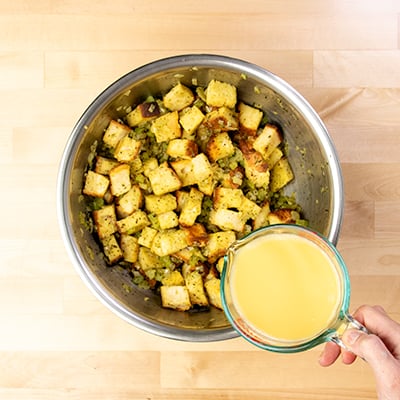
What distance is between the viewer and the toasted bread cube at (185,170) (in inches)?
52.7

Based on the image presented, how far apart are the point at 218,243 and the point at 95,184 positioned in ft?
1.01

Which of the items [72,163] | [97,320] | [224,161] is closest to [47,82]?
[72,163]

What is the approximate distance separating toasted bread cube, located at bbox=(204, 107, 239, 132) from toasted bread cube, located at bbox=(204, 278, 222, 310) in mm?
344

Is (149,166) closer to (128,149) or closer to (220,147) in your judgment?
(128,149)

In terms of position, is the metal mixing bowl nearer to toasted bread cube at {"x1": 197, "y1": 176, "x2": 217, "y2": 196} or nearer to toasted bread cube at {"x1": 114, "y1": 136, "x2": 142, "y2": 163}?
toasted bread cube at {"x1": 114, "y1": 136, "x2": 142, "y2": 163}

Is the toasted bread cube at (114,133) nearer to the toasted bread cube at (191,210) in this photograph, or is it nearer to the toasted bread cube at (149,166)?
the toasted bread cube at (149,166)

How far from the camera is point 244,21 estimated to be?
146 centimetres

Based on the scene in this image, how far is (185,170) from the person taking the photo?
1.34 m

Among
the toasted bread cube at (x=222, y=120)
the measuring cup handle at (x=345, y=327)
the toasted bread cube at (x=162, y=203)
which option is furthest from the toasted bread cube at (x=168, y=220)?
the measuring cup handle at (x=345, y=327)

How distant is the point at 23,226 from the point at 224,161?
52cm

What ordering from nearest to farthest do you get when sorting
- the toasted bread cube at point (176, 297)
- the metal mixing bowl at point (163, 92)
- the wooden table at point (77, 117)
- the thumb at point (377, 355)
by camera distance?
the thumb at point (377, 355) → the metal mixing bowl at point (163, 92) → the toasted bread cube at point (176, 297) → the wooden table at point (77, 117)

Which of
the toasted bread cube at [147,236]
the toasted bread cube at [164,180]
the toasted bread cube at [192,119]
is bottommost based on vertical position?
the toasted bread cube at [147,236]

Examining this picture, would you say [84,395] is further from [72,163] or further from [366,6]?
[366,6]

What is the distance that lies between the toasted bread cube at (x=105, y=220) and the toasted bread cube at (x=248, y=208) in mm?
294
